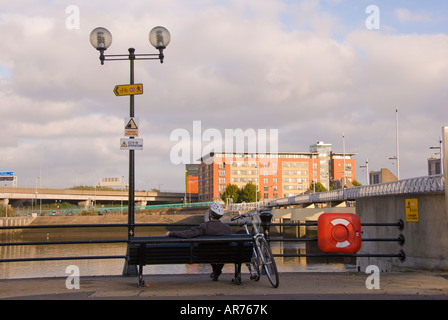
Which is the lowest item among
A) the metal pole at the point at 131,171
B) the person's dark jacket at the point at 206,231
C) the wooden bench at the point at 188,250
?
the wooden bench at the point at 188,250

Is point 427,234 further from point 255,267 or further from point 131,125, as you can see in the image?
point 131,125

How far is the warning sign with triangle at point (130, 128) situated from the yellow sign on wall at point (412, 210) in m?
6.35

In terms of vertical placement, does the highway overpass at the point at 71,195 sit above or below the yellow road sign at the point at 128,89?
below

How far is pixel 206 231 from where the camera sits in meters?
8.12

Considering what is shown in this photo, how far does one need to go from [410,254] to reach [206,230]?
5712 mm

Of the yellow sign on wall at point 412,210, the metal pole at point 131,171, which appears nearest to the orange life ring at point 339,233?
the yellow sign on wall at point 412,210

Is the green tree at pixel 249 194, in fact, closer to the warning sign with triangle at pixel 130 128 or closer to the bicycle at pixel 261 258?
the warning sign with triangle at pixel 130 128

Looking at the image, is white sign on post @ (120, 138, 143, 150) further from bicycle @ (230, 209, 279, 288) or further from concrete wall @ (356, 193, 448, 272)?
concrete wall @ (356, 193, 448, 272)

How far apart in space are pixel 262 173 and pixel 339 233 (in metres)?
142

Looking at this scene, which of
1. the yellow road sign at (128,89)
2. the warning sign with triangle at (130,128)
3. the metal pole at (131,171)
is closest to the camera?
the metal pole at (131,171)

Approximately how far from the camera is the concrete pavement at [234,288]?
7.05 metres

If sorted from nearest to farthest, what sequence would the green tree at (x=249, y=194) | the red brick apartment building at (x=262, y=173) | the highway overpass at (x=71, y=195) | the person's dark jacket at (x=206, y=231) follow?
1. the person's dark jacket at (x=206, y=231)
2. the highway overpass at (x=71, y=195)
3. the green tree at (x=249, y=194)
4. the red brick apartment building at (x=262, y=173)
